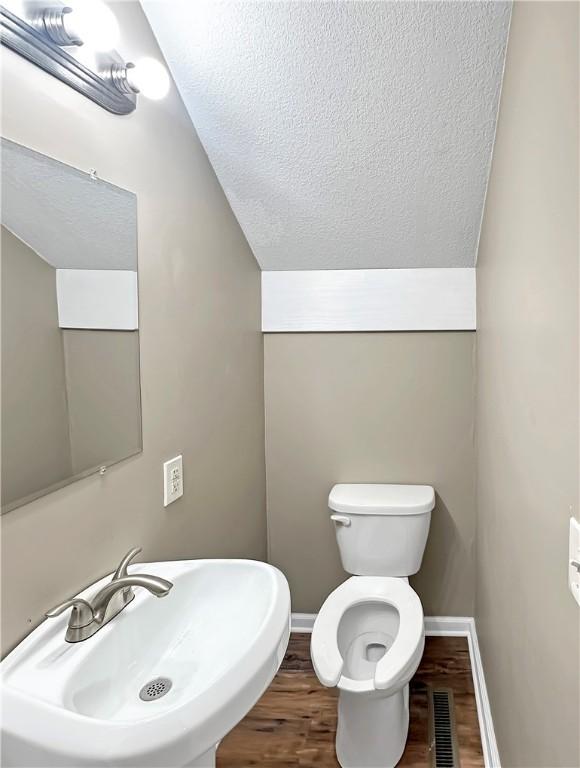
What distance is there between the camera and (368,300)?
2521mm

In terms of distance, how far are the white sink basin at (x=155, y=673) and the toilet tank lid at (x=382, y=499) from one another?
3.20 ft

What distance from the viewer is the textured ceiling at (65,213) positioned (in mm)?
1105

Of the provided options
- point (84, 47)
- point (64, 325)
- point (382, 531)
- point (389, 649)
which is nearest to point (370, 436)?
point (382, 531)

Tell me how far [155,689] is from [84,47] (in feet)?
4.23

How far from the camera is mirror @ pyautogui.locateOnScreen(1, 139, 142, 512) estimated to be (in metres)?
1.10

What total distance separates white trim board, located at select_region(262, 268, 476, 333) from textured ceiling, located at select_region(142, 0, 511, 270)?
115mm

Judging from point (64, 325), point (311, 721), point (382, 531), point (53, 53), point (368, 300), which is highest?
point (53, 53)

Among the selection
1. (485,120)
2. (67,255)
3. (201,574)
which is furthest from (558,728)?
(485,120)

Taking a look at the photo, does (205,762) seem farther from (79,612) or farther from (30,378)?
(30,378)

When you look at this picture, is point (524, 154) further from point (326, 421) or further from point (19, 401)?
point (326, 421)

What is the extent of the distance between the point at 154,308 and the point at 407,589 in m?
1.32

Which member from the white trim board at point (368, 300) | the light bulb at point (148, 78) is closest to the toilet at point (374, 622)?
the white trim board at point (368, 300)

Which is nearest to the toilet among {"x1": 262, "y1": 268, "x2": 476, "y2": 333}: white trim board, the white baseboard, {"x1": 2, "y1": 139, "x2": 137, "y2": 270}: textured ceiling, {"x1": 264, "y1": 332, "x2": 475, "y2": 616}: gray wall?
{"x1": 264, "y1": 332, "x2": 475, "y2": 616}: gray wall

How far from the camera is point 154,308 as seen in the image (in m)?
1.63
